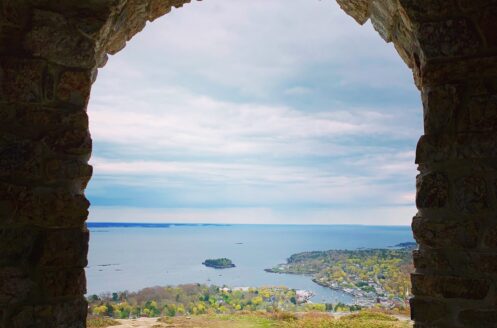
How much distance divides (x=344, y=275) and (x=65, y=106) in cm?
645

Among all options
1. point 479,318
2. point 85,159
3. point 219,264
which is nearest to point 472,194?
point 479,318

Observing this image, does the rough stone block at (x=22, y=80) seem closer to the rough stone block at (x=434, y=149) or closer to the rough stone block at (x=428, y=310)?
the rough stone block at (x=434, y=149)

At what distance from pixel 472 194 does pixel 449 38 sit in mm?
807

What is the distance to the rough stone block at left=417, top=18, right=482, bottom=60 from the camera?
2.00 meters

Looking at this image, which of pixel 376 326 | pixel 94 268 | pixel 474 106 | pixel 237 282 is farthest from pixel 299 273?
pixel 94 268

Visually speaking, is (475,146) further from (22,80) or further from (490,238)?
(22,80)

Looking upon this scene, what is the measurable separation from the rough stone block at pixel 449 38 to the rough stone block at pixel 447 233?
2.80ft

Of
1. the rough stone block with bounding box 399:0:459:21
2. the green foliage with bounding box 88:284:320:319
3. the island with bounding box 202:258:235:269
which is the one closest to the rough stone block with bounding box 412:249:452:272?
the rough stone block with bounding box 399:0:459:21

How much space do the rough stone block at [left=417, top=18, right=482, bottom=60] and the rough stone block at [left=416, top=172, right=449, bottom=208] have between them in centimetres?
62

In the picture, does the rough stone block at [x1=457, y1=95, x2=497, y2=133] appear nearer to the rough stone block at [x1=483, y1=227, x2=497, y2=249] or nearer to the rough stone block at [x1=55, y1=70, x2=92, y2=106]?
the rough stone block at [x1=483, y1=227, x2=497, y2=249]

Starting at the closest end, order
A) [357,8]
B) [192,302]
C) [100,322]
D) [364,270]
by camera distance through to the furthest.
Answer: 1. [357,8]
2. [100,322]
3. [192,302]
4. [364,270]

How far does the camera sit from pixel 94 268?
1503cm

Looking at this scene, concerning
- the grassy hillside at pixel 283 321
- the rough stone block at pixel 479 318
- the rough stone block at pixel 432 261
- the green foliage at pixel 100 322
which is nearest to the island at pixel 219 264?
the grassy hillside at pixel 283 321

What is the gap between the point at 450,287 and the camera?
1.93 meters
